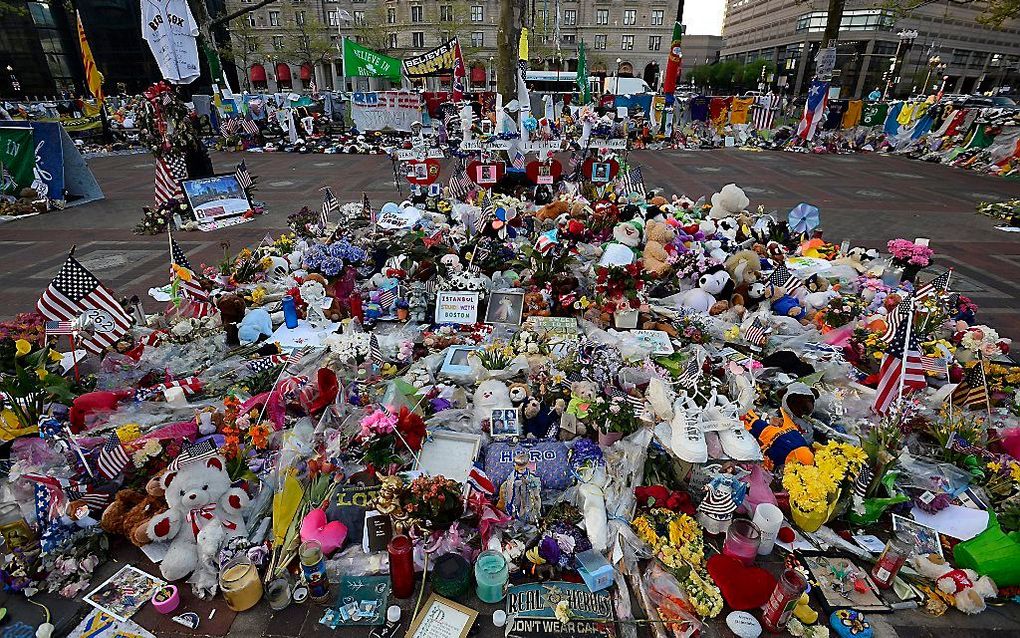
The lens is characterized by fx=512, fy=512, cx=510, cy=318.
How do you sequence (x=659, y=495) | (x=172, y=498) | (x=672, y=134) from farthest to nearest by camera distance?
(x=672, y=134) → (x=659, y=495) → (x=172, y=498)

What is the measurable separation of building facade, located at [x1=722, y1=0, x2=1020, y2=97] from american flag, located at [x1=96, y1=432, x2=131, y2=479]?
2361 inches

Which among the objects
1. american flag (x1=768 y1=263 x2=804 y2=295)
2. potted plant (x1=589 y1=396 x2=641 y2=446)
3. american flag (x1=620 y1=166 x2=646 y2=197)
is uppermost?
american flag (x1=620 y1=166 x2=646 y2=197)

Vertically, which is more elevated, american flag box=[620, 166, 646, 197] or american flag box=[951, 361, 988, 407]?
american flag box=[620, 166, 646, 197]

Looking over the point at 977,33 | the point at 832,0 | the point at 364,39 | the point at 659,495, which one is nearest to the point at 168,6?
the point at 659,495

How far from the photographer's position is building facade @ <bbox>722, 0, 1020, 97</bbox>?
52.9m

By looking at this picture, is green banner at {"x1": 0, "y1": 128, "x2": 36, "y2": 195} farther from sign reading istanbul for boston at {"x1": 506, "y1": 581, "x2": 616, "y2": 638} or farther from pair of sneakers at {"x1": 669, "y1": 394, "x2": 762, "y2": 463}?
pair of sneakers at {"x1": 669, "y1": 394, "x2": 762, "y2": 463}

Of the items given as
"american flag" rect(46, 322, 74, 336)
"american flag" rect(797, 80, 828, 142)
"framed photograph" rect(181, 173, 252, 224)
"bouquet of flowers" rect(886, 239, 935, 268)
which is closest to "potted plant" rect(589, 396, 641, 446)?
"american flag" rect(46, 322, 74, 336)

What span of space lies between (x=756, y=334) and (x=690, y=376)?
1436mm

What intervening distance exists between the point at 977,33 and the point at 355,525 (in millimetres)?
84120

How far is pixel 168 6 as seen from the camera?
969cm

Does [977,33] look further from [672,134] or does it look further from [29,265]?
[29,265]

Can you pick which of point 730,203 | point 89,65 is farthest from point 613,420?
point 89,65

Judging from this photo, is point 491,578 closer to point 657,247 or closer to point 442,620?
point 442,620

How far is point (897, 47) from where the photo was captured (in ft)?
168
